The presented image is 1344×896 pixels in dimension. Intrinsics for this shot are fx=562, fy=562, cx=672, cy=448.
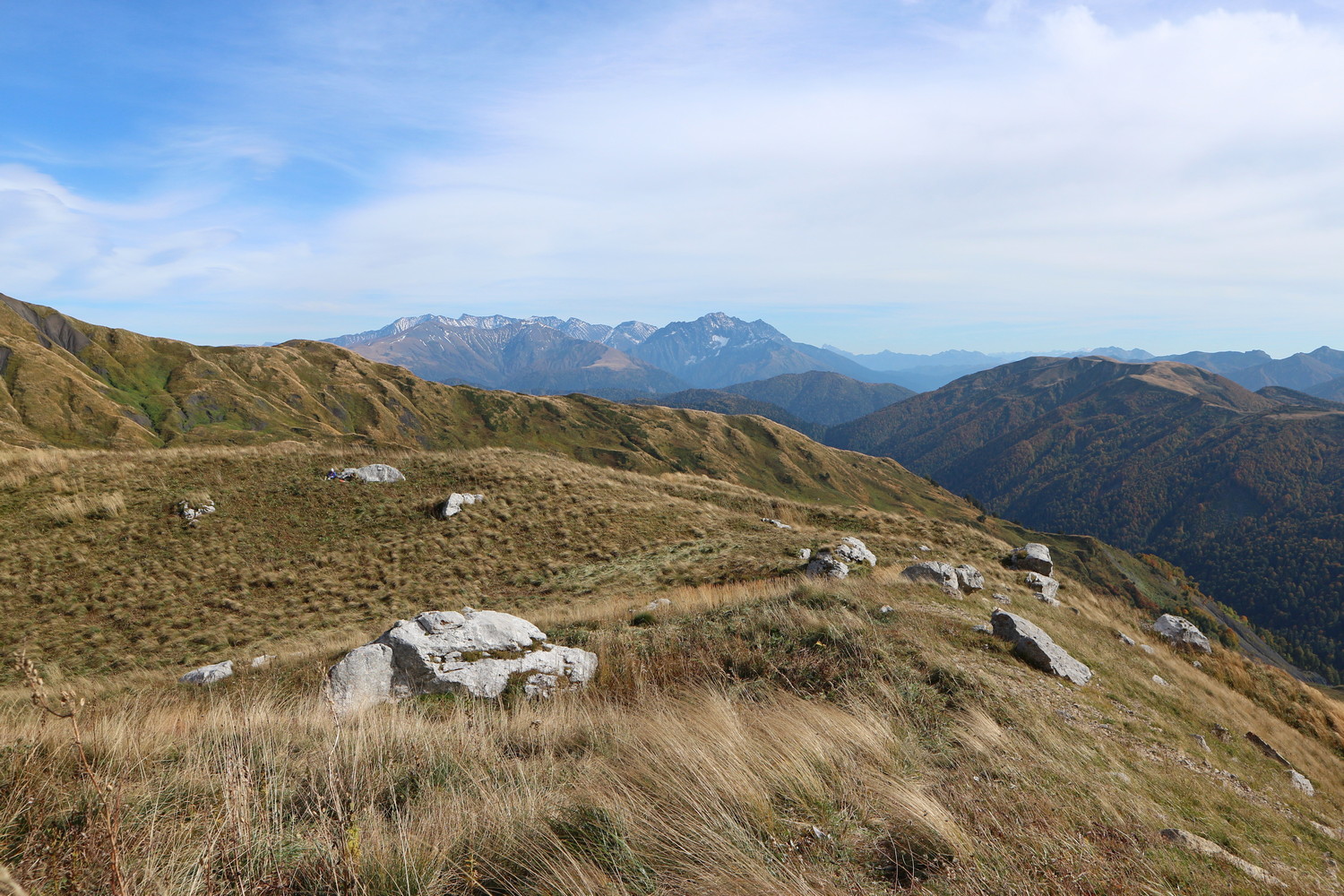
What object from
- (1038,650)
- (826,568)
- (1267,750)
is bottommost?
(1267,750)

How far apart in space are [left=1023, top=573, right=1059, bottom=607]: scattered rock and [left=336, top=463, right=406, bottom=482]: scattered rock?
2736 cm

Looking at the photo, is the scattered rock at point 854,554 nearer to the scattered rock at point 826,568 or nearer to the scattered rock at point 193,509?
the scattered rock at point 826,568

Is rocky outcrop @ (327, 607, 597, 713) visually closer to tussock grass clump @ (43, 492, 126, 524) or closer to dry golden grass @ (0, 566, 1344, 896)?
dry golden grass @ (0, 566, 1344, 896)

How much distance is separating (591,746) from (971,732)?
399cm

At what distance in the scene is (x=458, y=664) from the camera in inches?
377

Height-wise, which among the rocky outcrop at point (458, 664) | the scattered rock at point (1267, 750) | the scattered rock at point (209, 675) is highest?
the rocky outcrop at point (458, 664)

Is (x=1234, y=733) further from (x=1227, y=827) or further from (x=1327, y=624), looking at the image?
(x=1327, y=624)

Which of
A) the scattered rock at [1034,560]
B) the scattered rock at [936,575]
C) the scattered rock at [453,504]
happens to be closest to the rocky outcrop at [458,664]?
the scattered rock at [936,575]

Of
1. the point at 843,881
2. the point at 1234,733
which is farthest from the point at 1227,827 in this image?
the point at 1234,733

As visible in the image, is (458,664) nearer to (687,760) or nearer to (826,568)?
(687,760)

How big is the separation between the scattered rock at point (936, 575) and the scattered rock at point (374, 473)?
23.8 metres

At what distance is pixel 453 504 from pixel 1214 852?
25.5 metres

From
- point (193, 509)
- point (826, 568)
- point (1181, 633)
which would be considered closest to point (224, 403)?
point (193, 509)

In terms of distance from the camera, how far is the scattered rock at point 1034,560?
72.4ft
